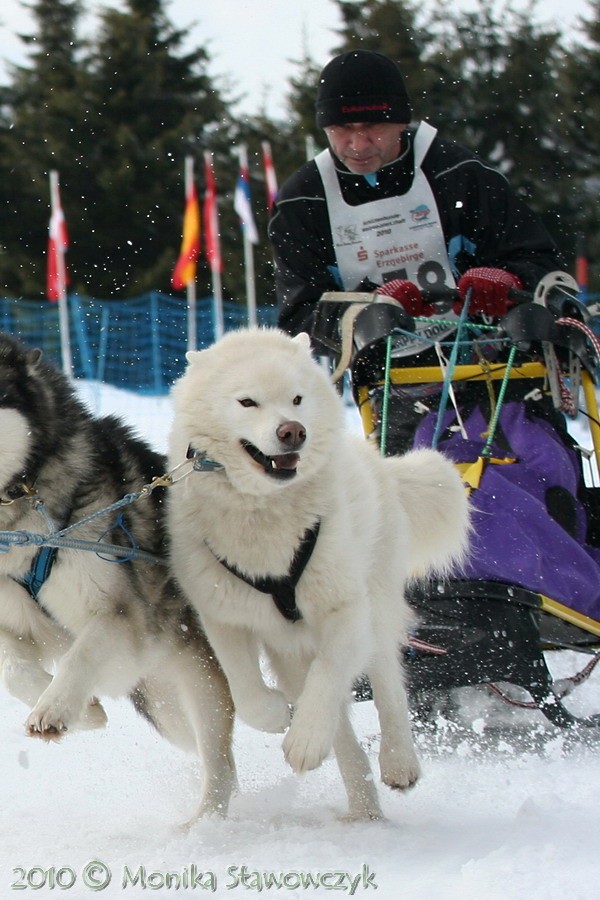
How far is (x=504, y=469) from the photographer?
11.4ft

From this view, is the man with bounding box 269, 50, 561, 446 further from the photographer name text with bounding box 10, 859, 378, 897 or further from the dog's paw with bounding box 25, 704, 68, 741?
the photographer name text with bounding box 10, 859, 378, 897

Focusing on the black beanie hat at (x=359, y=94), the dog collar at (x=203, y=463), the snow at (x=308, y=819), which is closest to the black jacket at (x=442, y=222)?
the black beanie hat at (x=359, y=94)

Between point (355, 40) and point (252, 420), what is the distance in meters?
25.6

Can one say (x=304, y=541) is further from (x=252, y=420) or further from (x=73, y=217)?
(x=73, y=217)

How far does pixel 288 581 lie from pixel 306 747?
0.43 meters

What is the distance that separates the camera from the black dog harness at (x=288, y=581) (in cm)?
291

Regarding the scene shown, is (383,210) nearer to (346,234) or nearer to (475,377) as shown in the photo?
(346,234)

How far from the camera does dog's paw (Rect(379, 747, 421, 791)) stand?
9.86ft

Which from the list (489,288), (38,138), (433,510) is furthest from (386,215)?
(38,138)

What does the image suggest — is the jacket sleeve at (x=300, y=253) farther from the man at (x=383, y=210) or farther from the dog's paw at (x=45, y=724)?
the dog's paw at (x=45, y=724)

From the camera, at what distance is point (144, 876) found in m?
2.36

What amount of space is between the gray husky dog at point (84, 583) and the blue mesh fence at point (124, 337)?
1520cm

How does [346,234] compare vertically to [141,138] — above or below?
below

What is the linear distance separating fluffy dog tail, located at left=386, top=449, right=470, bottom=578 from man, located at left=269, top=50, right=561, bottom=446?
0.61 meters
